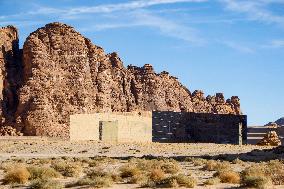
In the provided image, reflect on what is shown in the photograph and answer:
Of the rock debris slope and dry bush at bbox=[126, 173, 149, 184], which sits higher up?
the rock debris slope

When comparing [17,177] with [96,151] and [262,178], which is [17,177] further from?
[96,151]

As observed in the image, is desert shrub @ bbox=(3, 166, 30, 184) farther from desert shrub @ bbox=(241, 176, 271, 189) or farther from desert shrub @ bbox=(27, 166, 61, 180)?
desert shrub @ bbox=(241, 176, 271, 189)

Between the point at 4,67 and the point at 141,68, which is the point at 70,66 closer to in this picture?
the point at 4,67

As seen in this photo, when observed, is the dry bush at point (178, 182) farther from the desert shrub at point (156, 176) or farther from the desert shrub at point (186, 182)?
the desert shrub at point (156, 176)

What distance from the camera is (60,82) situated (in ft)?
286

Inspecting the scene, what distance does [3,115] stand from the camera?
3248 inches

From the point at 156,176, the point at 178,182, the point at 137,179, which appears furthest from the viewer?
the point at 156,176

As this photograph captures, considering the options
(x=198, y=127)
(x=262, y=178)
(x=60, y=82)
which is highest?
(x=60, y=82)

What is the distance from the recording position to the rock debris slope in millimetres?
81625

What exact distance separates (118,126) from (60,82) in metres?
16.5

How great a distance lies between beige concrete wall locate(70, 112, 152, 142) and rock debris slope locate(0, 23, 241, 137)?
9.11m

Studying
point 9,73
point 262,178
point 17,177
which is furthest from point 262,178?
point 9,73

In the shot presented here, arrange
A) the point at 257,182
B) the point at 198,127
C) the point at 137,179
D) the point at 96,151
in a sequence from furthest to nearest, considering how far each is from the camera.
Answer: the point at 198,127
the point at 96,151
the point at 137,179
the point at 257,182

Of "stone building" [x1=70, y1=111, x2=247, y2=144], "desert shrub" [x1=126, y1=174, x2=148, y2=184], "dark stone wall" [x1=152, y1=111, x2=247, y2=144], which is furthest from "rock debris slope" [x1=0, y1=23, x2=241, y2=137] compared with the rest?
"desert shrub" [x1=126, y1=174, x2=148, y2=184]
